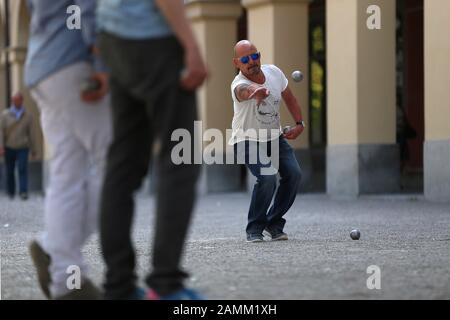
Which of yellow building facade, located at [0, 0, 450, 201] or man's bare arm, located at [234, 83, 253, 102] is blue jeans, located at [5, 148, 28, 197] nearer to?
yellow building facade, located at [0, 0, 450, 201]

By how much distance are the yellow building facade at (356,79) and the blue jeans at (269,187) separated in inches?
260

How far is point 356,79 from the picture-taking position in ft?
60.4

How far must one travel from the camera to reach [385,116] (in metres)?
18.6

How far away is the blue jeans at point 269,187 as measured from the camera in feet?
33.3

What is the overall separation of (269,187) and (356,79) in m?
8.51

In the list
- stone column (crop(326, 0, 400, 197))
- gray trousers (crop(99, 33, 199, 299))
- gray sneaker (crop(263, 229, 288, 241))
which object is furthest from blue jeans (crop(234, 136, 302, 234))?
stone column (crop(326, 0, 400, 197))

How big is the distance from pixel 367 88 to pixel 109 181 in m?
13.6

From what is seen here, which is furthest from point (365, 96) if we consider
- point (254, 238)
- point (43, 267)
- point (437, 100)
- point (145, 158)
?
point (145, 158)

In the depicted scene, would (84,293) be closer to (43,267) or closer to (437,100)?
(43,267)

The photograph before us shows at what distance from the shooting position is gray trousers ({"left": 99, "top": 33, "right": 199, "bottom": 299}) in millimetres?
4996

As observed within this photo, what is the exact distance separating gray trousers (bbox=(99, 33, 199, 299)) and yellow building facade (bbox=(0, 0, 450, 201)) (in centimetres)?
1170

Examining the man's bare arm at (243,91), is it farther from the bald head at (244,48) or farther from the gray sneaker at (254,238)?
the gray sneaker at (254,238)

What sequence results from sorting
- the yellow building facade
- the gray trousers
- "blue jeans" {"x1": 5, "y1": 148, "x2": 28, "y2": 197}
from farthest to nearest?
"blue jeans" {"x1": 5, "y1": 148, "x2": 28, "y2": 197}
the yellow building facade
the gray trousers
